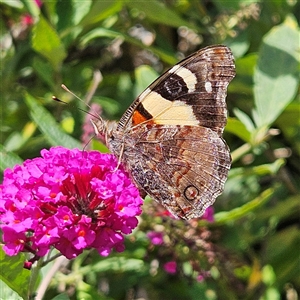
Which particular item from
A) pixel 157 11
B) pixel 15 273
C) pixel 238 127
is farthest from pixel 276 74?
pixel 15 273

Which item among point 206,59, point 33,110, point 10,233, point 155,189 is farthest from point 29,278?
point 206,59

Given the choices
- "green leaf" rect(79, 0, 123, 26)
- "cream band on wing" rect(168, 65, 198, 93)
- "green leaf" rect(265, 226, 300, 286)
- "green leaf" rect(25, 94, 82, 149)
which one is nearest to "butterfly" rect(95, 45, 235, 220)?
"cream band on wing" rect(168, 65, 198, 93)

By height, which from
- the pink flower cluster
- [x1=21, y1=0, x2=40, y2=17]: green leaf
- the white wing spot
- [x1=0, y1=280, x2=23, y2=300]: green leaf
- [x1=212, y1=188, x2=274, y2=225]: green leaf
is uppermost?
[x1=21, y1=0, x2=40, y2=17]: green leaf

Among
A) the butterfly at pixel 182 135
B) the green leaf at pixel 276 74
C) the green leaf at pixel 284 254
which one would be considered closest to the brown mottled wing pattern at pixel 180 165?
the butterfly at pixel 182 135

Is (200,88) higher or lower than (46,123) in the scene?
higher

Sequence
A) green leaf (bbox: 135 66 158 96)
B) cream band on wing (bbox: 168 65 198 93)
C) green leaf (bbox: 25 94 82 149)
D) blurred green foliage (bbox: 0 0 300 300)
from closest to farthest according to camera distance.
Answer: cream band on wing (bbox: 168 65 198 93) < green leaf (bbox: 25 94 82 149) < blurred green foliage (bbox: 0 0 300 300) < green leaf (bbox: 135 66 158 96)

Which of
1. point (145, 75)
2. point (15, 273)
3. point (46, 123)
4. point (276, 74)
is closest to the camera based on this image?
point (15, 273)

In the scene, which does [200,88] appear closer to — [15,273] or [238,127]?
[238,127]

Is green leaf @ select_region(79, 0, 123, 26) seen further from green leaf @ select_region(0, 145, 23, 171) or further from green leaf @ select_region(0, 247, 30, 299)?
green leaf @ select_region(0, 247, 30, 299)

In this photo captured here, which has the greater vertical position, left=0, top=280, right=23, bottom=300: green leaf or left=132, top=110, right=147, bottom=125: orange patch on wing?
left=132, top=110, right=147, bottom=125: orange patch on wing
